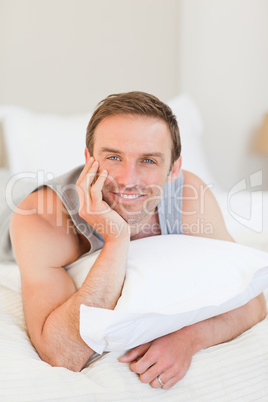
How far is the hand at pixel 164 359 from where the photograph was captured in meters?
0.83

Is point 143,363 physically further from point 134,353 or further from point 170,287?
point 170,287

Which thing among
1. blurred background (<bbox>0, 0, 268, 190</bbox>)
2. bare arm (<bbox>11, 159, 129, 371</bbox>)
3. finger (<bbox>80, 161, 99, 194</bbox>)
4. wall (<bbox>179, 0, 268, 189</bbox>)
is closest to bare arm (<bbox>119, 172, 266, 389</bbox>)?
bare arm (<bbox>11, 159, 129, 371</bbox>)

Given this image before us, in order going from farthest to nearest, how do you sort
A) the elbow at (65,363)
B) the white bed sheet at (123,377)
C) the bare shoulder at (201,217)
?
1. the bare shoulder at (201,217)
2. the elbow at (65,363)
3. the white bed sheet at (123,377)

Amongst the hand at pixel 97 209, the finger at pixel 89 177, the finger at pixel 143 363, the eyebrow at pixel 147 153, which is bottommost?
the finger at pixel 143 363

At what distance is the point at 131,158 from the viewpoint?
1.02m

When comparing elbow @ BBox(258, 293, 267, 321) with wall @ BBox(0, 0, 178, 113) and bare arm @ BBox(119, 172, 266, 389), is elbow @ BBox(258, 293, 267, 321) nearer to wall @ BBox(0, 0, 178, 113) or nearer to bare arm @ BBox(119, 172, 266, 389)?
bare arm @ BBox(119, 172, 266, 389)

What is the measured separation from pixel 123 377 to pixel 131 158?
477 millimetres

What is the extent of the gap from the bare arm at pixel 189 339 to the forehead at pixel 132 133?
30cm

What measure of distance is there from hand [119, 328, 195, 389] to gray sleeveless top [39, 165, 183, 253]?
32 centimetres

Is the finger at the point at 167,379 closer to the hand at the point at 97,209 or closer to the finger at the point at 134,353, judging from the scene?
the finger at the point at 134,353

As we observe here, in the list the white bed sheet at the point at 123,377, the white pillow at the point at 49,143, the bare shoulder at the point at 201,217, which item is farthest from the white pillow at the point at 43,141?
the white bed sheet at the point at 123,377

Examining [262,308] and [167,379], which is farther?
[262,308]

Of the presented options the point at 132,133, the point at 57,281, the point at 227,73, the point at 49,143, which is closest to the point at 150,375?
the point at 57,281

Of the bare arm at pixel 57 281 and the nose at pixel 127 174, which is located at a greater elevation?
the nose at pixel 127 174
